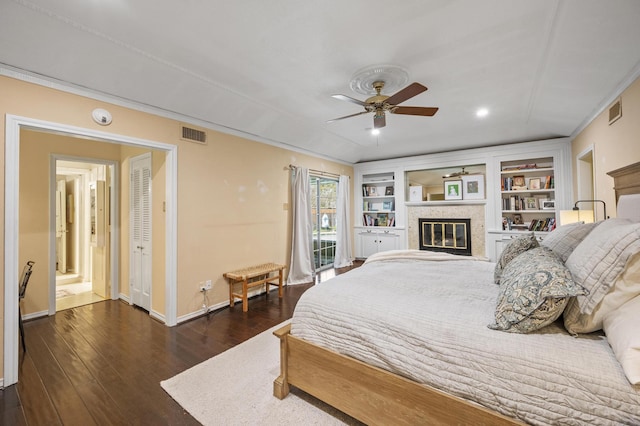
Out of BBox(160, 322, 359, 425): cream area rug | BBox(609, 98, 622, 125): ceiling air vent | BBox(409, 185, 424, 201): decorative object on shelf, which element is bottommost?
BBox(160, 322, 359, 425): cream area rug

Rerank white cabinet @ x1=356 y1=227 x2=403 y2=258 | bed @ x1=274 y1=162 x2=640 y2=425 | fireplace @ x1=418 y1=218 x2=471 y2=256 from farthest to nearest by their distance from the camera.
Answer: white cabinet @ x1=356 y1=227 x2=403 y2=258 → fireplace @ x1=418 y1=218 x2=471 y2=256 → bed @ x1=274 y1=162 x2=640 y2=425

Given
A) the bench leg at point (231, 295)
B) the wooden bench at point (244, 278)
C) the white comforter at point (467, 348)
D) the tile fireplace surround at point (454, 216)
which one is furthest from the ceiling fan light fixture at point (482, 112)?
the bench leg at point (231, 295)

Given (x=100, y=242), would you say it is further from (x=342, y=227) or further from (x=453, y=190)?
(x=453, y=190)

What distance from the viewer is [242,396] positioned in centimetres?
198

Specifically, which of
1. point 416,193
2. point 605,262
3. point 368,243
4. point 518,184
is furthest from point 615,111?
point 368,243

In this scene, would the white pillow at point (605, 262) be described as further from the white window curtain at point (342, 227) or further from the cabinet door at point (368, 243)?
the cabinet door at point (368, 243)

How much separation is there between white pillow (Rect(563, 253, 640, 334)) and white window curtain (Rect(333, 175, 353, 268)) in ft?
16.6

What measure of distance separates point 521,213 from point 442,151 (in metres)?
1.95

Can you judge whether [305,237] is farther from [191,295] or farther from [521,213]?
[521,213]

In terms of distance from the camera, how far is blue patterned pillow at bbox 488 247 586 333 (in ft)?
3.99

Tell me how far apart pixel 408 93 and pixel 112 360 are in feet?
11.9

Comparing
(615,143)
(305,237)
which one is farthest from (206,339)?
(615,143)

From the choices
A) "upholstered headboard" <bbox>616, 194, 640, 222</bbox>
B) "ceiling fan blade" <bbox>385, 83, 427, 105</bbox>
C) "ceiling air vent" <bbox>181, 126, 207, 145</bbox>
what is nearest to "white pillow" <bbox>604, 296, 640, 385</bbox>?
"upholstered headboard" <bbox>616, 194, 640, 222</bbox>

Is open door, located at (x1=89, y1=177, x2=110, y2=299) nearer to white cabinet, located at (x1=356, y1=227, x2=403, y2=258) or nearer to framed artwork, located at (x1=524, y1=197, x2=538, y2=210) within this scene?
white cabinet, located at (x1=356, y1=227, x2=403, y2=258)
